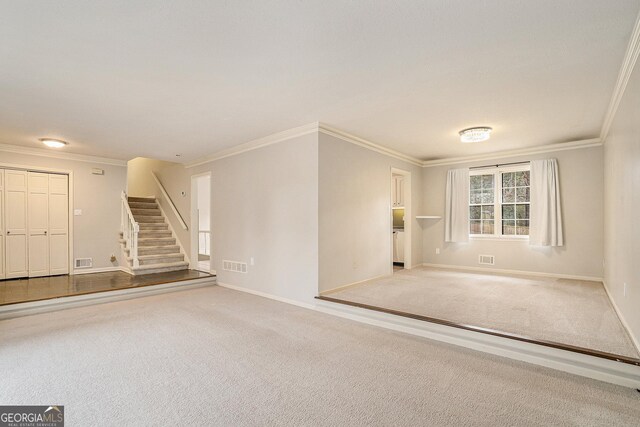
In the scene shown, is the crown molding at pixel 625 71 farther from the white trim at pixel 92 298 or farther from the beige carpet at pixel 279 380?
the white trim at pixel 92 298

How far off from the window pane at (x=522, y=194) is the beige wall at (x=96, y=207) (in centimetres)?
844

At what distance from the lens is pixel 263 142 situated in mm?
5074

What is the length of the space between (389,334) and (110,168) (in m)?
6.75

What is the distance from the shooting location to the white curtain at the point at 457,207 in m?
6.62

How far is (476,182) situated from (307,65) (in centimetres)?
534

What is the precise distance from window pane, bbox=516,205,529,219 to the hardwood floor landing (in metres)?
6.27

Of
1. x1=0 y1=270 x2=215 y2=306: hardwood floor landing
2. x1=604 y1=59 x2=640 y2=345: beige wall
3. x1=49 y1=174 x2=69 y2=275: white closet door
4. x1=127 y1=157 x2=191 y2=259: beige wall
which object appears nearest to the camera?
x1=604 y1=59 x2=640 y2=345: beige wall

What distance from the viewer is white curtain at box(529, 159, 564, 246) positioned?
5520 millimetres

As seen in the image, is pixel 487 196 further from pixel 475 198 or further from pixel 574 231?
pixel 574 231

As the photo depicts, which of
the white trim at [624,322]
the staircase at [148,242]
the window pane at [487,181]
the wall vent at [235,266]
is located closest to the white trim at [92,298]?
the wall vent at [235,266]

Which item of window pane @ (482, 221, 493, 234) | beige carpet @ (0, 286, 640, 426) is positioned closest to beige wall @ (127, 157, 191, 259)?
beige carpet @ (0, 286, 640, 426)

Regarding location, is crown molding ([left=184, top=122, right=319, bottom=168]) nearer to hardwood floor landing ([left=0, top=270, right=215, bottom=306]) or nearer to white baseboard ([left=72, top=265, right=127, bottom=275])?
hardwood floor landing ([left=0, top=270, right=215, bottom=306])

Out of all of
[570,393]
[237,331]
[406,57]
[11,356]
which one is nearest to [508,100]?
[406,57]

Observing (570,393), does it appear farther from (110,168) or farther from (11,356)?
(110,168)
